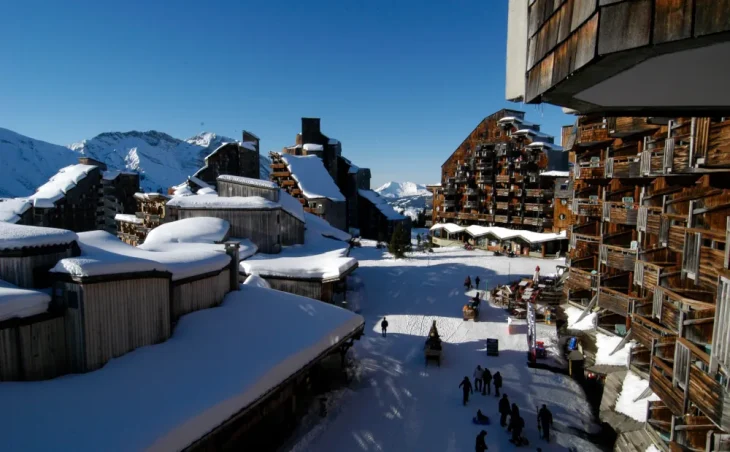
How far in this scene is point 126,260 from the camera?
976 centimetres

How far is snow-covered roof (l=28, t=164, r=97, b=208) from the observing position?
3331 centimetres

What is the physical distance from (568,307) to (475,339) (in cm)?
811

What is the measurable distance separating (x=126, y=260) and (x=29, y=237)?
2.05 meters

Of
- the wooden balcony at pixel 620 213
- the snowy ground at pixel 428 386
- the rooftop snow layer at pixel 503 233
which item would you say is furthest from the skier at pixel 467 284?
the rooftop snow layer at pixel 503 233

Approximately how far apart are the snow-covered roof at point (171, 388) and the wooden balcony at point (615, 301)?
14.5m

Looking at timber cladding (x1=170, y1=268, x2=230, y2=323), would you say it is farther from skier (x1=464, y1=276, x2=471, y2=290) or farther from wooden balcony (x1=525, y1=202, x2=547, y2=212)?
wooden balcony (x1=525, y1=202, x2=547, y2=212)

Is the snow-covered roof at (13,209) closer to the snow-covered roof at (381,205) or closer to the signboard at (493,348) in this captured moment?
the signboard at (493,348)

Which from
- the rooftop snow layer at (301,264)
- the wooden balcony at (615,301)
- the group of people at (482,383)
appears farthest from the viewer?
the rooftop snow layer at (301,264)

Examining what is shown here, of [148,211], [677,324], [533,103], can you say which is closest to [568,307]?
[677,324]

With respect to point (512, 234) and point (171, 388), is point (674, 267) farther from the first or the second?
point (512, 234)

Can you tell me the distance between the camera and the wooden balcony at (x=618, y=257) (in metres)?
18.8

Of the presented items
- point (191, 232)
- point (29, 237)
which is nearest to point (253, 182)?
point (191, 232)

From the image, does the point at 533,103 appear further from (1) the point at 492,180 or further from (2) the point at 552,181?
(1) the point at 492,180

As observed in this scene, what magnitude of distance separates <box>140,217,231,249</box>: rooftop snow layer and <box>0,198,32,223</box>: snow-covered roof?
15061 mm
